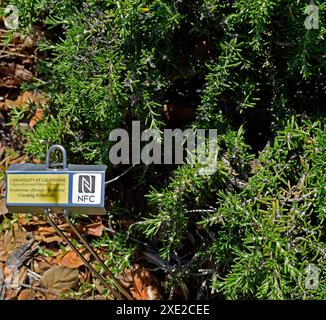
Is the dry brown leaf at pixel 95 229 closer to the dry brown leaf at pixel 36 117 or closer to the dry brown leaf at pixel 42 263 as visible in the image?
the dry brown leaf at pixel 42 263

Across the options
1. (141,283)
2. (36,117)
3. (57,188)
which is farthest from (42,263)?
(57,188)

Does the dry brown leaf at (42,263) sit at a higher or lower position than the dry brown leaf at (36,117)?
lower

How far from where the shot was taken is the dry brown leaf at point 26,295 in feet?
8.27

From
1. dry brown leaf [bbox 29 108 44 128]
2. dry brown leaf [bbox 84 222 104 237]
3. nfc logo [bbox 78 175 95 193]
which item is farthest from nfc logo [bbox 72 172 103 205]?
dry brown leaf [bbox 29 108 44 128]

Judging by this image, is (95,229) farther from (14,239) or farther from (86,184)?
(86,184)

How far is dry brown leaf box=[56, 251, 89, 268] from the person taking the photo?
2562 millimetres

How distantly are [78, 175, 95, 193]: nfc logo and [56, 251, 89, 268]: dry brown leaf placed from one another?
0.71 meters

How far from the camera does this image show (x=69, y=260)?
2.58 m

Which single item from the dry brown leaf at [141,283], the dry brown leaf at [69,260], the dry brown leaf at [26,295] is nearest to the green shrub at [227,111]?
the dry brown leaf at [141,283]

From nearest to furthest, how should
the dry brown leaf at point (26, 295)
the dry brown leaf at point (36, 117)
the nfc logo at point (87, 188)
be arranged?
the nfc logo at point (87, 188), the dry brown leaf at point (26, 295), the dry brown leaf at point (36, 117)

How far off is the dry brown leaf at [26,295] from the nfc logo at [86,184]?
775 millimetres

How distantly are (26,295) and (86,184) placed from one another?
0.80 metres

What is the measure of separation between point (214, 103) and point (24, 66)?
3.50 ft
